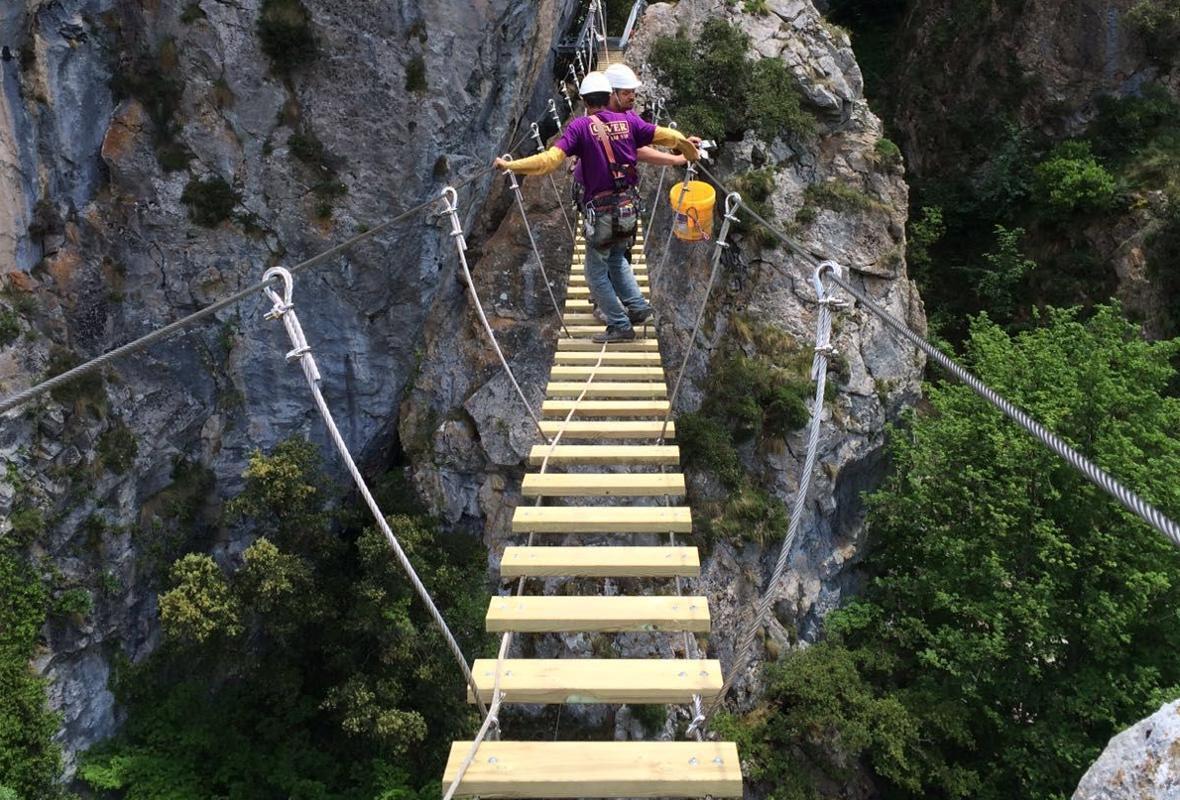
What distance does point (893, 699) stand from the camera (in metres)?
6.31

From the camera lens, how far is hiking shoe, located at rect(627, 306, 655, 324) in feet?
20.5

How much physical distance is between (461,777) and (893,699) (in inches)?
211

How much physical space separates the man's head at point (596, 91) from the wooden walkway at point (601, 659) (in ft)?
7.17

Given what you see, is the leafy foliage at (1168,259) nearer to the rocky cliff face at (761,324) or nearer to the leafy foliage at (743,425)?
the rocky cliff face at (761,324)

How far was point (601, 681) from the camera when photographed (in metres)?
2.73

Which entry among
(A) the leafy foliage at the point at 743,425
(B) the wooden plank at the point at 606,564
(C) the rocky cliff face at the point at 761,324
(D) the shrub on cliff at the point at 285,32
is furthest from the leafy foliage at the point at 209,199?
(B) the wooden plank at the point at 606,564

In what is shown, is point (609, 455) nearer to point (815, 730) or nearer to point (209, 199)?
point (815, 730)

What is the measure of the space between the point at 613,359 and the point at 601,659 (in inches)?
120

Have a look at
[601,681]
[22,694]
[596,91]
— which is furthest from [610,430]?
[22,694]

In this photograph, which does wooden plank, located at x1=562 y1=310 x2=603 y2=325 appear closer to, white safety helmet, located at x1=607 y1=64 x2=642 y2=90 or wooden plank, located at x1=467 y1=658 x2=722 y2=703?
white safety helmet, located at x1=607 y1=64 x2=642 y2=90

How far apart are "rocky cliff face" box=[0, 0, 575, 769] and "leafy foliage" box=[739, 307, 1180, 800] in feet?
21.2

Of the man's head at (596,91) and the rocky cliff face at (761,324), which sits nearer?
the man's head at (596,91)

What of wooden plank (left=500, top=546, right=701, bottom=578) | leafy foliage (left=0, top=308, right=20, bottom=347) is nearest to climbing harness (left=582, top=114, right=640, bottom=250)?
wooden plank (left=500, top=546, right=701, bottom=578)

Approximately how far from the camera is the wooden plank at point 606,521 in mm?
3730
